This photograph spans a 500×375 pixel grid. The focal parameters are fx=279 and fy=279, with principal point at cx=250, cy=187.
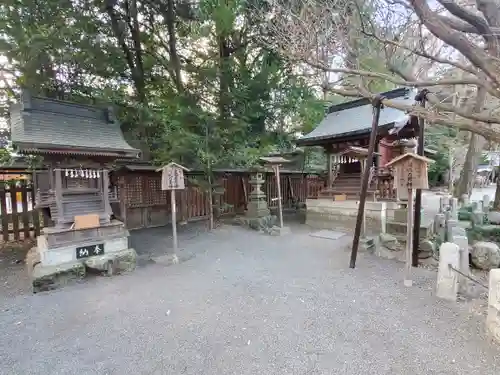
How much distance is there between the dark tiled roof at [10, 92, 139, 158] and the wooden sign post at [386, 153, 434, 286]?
5.18 metres

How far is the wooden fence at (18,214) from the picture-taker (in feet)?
25.0

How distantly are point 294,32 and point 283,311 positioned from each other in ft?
17.2

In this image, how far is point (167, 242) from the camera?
25.1ft

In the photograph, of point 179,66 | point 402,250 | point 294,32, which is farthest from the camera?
point 179,66

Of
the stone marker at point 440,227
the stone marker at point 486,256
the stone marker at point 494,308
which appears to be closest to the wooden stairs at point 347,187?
the stone marker at point 440,227

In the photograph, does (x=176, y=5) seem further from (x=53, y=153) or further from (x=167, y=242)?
(x=167, y=242)

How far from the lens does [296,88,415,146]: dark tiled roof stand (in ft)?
29.0

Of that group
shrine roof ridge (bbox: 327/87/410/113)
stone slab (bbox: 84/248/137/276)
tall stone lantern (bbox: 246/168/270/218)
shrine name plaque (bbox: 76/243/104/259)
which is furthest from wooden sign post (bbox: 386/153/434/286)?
shrine name plaque (bbox: 76/243/104/259)

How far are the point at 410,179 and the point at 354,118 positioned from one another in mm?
6205

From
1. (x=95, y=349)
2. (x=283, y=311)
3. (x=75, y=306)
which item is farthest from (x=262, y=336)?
(x=75, y=306)

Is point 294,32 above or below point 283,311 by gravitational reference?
above

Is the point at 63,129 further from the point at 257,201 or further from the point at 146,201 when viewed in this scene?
the point at 257,201

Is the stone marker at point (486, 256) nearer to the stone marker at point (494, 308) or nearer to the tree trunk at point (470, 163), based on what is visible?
the stone marker at point (494, 308)

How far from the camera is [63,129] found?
530cm
